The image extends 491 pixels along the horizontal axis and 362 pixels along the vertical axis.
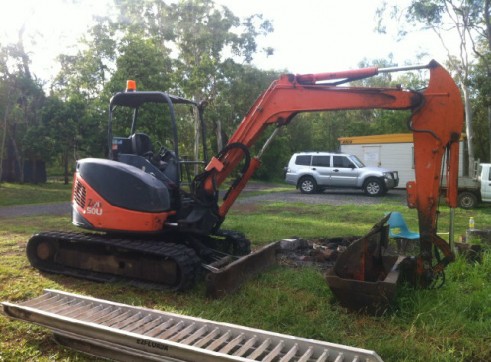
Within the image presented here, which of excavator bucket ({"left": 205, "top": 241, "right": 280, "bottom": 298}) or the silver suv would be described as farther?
the silver suv

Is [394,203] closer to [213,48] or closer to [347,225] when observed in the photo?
[347,225]

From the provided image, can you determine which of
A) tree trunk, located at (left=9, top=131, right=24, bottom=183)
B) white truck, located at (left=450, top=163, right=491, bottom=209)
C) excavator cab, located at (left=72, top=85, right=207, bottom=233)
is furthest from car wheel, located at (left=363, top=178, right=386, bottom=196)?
tree trunk, located at (left=9, top=131, right=24, bottom=183)

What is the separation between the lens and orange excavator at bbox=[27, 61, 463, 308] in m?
4.92

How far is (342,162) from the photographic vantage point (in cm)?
2030

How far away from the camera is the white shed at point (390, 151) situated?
2295 cm

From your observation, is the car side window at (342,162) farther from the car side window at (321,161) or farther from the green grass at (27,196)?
the green grass at (27,196)

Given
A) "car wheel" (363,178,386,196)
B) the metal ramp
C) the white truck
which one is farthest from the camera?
"car wheel" (363,178,386,196)

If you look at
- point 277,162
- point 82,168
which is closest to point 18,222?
point 82,168

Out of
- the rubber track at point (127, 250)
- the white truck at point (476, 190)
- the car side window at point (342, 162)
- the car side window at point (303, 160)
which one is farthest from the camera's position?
the car side window at point (303, 160)

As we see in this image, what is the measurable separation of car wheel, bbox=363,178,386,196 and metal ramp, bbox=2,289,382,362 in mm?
16497

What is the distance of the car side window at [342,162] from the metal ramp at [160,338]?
16.9 m

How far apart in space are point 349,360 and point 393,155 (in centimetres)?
2135

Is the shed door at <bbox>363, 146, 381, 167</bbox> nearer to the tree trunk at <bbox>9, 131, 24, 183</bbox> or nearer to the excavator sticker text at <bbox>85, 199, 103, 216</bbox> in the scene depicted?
the tree trunk at <bbox>9, 131, 24, 183</bbox>

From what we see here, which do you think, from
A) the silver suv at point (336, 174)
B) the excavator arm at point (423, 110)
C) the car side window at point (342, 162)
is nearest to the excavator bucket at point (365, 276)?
the excavator arm at point (423, 110)
